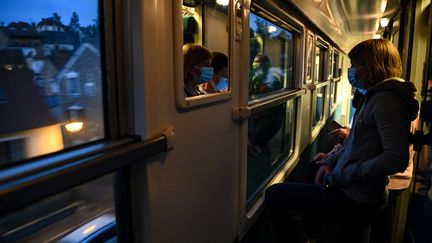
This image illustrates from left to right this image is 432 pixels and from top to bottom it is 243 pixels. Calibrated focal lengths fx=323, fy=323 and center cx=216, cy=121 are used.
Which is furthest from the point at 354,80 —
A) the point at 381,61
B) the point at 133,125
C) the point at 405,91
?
the point at 133,125

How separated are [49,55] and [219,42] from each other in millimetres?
1179

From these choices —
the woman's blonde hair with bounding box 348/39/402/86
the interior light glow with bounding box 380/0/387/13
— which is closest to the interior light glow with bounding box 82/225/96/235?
the woman's blonde hair with bounding box 348/39/402/86

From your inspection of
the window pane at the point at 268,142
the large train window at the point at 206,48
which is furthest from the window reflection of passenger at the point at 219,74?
the window pane at the point at 268,142

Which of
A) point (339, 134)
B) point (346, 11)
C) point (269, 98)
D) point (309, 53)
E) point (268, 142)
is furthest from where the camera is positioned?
point (346, 11)

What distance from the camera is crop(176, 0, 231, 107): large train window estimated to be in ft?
5.49

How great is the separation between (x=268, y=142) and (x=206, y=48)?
5.27ft

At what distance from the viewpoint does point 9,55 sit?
784mm

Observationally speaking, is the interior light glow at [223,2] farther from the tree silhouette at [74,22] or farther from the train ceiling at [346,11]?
the train ceiling at [346,11]

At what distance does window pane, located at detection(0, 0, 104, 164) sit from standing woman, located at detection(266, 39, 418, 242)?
1.13 metres

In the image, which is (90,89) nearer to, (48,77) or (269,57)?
(48,77)

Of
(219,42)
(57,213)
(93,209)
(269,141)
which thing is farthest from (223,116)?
(269,141)

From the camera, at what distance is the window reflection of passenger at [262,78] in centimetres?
273

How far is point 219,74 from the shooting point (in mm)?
1890

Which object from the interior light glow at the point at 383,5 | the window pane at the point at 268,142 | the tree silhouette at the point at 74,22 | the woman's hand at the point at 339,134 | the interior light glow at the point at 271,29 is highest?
the interior light glow at the point at 383,5
